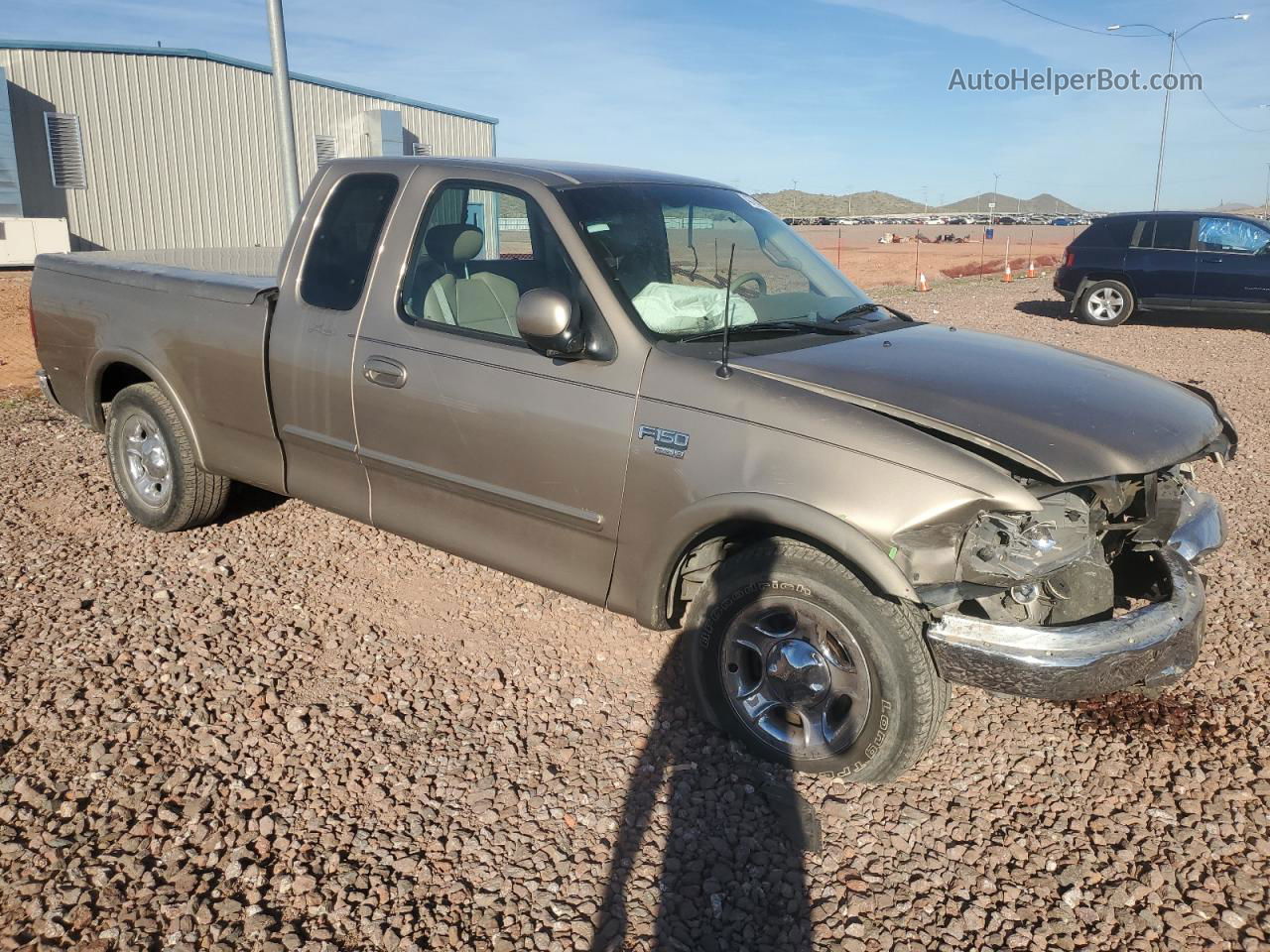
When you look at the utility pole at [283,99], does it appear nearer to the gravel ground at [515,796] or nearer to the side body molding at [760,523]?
the gravel ground at [515,796]

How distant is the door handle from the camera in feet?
13.3

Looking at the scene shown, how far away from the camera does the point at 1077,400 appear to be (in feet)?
11.3

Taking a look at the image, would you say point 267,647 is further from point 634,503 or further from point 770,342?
point 770,342

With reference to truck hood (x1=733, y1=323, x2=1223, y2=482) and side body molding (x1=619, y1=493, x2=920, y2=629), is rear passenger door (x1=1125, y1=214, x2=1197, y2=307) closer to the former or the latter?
truck hood (x1=733, y1=323, x2=1223, y2=482)

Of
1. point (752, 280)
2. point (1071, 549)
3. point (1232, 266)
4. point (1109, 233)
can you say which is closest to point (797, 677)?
point (1071, 549)

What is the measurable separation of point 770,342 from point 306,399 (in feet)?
6.82

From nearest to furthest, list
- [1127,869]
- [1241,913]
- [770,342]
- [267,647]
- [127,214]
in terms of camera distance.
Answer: [1241,913] → [1127,869] → [770,342] → [267,647] → [127,214]

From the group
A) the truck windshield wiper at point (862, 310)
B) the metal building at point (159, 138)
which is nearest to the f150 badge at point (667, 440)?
the truck windshield wiper at point (862, 310)

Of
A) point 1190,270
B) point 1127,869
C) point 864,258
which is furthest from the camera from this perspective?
point 864,258

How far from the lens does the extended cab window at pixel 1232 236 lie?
14.5 m

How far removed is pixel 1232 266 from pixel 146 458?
15.0 metres

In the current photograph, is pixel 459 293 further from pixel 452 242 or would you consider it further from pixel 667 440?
pixel 667 440

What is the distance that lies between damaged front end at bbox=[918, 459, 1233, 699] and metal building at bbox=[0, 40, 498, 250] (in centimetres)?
2218

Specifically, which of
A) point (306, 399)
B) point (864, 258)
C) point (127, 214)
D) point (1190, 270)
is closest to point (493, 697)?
point (306, 399)
